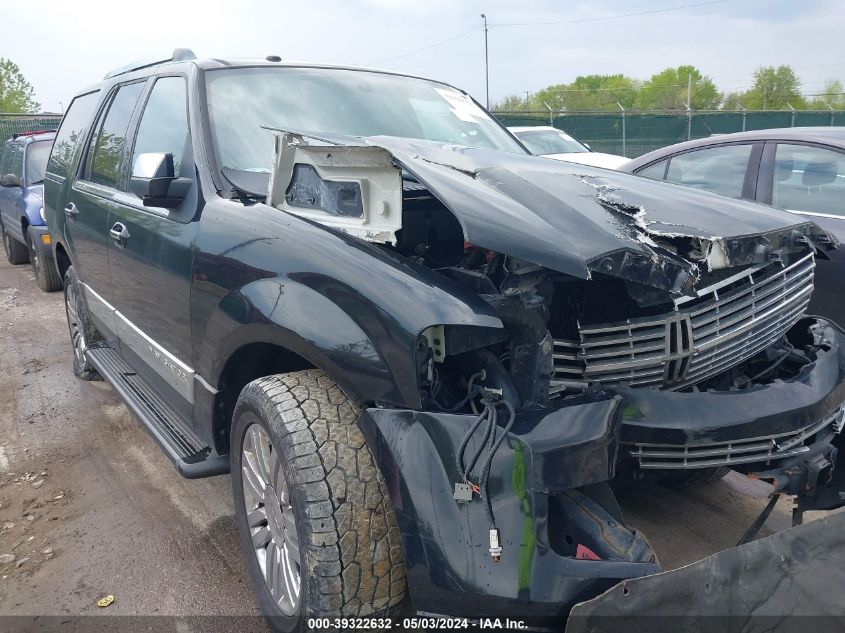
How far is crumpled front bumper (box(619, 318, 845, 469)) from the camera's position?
1.80 metres

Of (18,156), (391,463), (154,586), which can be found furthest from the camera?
(18,156)

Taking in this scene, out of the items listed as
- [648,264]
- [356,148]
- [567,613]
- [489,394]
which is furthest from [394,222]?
[567,613]

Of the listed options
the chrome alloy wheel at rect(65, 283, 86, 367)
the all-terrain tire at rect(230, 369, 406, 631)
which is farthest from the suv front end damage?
the chrome alloy wheel at rect(65, 283, 86, 367)

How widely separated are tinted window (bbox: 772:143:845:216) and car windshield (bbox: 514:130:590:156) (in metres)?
7.03

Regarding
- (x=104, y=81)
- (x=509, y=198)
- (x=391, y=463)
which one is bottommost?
(x=391, y=463)

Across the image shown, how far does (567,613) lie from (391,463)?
0.54 m

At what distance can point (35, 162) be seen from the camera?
9.07 meters

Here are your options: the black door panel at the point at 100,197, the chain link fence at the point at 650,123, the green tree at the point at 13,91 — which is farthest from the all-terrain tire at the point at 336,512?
the green tree at the point at 13,91

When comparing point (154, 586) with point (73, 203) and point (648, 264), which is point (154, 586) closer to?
point (648, 264)

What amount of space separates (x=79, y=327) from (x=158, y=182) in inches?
101

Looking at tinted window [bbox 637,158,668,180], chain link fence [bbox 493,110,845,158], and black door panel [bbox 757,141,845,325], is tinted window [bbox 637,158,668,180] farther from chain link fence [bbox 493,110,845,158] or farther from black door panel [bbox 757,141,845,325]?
chain link fence [bbox 493,110,845,158]

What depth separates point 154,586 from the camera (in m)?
2.72

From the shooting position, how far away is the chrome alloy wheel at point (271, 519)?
2162mm

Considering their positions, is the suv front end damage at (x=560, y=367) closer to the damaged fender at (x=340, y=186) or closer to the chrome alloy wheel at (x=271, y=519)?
the damaged fender at (x=340, y=186)
